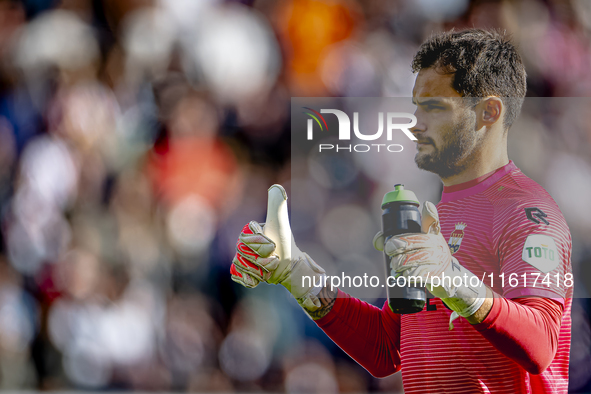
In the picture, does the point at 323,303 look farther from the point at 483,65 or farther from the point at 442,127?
the point at 483,65

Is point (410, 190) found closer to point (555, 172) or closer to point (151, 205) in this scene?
point (555, 172)

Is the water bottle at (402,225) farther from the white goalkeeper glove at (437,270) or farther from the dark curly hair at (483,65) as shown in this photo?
the dark curly hair at (483,65)

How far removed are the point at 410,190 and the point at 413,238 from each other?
100mm

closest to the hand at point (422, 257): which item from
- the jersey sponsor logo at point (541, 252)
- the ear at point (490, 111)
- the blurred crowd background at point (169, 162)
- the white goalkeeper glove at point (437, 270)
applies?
the white goalkeeper glove at point (437, 270)

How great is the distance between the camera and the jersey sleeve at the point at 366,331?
0.83 m

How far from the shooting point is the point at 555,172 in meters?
0.94

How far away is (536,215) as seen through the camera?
27.8 inches

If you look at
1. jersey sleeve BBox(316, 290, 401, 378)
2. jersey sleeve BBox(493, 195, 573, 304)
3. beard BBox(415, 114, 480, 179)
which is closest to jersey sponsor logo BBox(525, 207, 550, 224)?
jersey sleeve BBox(493, 195, 573, 304)

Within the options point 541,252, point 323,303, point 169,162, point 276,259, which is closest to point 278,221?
point 276,259

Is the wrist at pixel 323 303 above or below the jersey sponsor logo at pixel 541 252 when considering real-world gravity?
below

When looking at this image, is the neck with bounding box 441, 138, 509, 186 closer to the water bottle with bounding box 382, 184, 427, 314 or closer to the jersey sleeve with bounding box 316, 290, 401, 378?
the water bottle with bounding box 382, 184, 427, 314

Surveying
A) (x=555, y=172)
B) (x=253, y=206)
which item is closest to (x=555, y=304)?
(x=555, y=172)

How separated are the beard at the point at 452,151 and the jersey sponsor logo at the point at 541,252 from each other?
16 centimetres

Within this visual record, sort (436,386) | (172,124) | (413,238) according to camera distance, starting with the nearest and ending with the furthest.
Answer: (413,238) → (436,386) → (172,124)
